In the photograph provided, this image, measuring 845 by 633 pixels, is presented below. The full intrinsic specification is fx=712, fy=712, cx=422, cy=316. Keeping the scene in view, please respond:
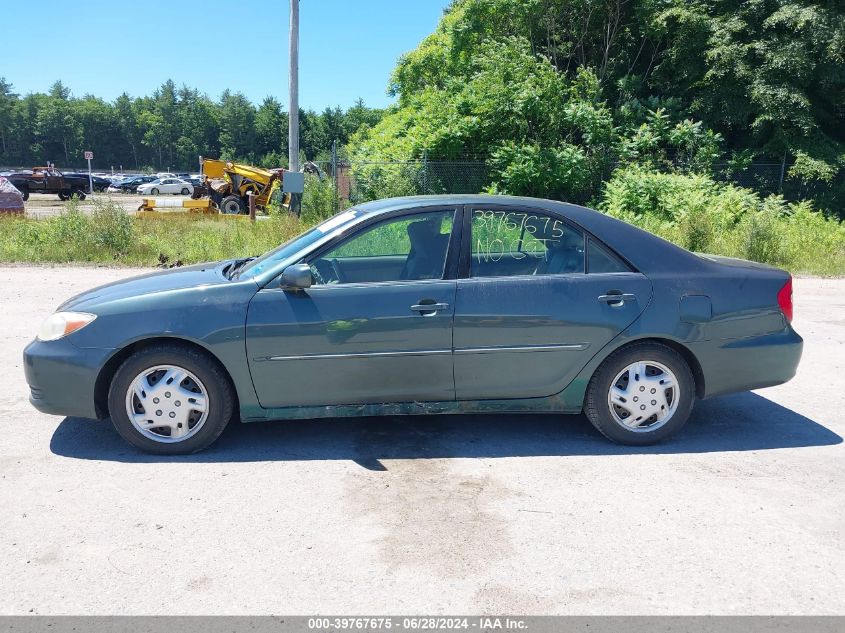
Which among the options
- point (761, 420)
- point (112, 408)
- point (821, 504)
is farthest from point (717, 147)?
point (112, 408)

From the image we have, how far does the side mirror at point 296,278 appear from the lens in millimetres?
4289

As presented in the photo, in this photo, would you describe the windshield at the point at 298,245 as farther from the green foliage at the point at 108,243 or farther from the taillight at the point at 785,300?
the green foliage at the point at 108,243

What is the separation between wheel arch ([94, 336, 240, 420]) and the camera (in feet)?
→ 14.2

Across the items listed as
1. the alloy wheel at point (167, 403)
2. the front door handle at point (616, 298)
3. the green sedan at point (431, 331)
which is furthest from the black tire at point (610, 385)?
the alloy wheel at point (167, 403)

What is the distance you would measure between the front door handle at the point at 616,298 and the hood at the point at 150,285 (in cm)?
240

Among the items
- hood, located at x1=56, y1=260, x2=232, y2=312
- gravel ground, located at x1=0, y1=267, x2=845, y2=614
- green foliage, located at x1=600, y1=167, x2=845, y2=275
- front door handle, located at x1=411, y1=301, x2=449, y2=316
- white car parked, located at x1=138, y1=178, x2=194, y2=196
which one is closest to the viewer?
gravel ground, located at x1=0, y1=267, x2=845, y2=614

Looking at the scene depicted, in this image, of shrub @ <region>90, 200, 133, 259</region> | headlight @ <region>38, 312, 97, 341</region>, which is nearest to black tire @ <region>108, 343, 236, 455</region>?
headlight @ <region>38, 312, 97, 341</region>

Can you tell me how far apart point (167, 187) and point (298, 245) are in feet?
177

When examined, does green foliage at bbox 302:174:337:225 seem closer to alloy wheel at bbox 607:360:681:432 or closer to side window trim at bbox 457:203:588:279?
side window trim at bbox 457:203:588:279

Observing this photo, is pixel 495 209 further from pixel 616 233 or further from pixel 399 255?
pixel 616 233

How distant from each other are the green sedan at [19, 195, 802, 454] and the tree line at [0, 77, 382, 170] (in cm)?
10305

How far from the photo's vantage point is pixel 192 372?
4.32m

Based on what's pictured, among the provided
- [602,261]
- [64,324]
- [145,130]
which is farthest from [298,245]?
[145,130]

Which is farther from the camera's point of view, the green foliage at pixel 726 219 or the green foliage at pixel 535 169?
the green foliage at pixel 535 169
